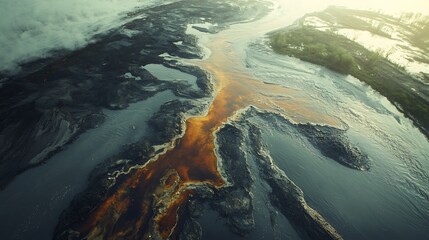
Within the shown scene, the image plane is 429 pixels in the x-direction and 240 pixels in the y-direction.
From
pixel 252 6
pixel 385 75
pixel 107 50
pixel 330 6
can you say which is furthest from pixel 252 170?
pixel 330 6

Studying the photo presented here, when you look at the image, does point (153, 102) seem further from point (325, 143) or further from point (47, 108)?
point (325, 143)

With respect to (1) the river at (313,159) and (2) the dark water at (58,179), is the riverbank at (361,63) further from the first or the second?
(2) the dark water at (58,179)

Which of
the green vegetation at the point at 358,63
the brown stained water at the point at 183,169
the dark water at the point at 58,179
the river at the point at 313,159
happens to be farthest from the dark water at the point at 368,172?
the dark water at the point at 58,179

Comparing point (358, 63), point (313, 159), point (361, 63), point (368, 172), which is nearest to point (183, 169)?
point (313, 159)

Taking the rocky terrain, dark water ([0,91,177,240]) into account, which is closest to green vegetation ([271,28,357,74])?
the rocky terrain

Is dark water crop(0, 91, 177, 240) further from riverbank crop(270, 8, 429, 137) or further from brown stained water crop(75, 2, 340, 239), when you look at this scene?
riverbank crop(270, 8, 429, 137)
